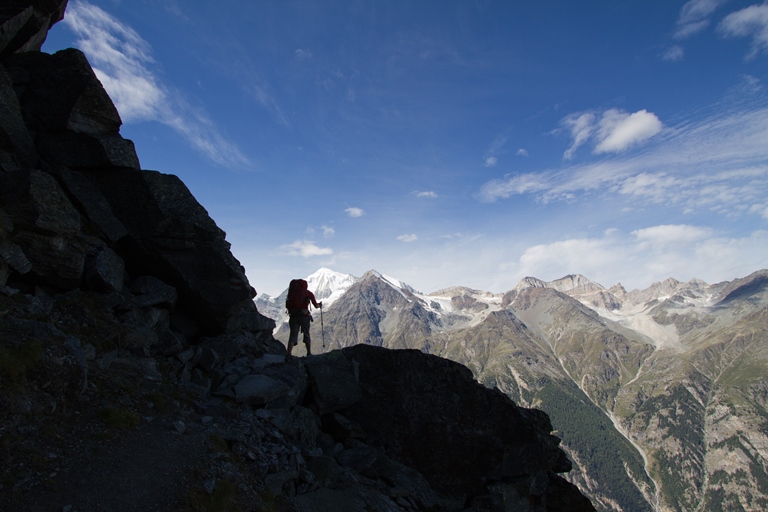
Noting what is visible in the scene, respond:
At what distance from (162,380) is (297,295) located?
12.3 metres

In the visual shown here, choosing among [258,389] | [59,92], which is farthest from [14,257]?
[258,389]

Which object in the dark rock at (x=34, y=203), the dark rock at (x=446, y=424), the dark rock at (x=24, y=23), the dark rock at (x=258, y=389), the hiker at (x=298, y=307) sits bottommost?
the dark rock at (x=446, y=424)

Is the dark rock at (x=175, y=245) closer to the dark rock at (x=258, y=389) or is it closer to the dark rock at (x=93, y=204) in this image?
the dark rock at (x=93, y=204)

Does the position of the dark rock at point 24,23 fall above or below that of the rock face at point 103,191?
above

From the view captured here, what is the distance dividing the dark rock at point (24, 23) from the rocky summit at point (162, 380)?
0.09 metres

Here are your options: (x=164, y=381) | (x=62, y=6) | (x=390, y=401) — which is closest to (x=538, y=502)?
(x=390, y=401)

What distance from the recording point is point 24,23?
2164 centimetres

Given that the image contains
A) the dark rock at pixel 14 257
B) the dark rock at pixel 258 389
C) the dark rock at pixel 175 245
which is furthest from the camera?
the dark rock at pixel 175 245

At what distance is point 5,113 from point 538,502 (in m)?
34.3

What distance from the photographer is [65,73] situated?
20875 millimetres

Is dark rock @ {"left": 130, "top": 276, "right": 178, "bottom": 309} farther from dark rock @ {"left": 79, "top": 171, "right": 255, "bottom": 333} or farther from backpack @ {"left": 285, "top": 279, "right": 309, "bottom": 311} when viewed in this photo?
backpack @ {"left": 285, "top": 279, "right": 309, "bottom": 311}

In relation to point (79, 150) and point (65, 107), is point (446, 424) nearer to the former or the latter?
point (79, 150)

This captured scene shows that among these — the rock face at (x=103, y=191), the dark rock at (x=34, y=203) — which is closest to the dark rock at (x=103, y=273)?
the rock face at (x=103, y=191)

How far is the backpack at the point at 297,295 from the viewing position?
2764 centimetres
